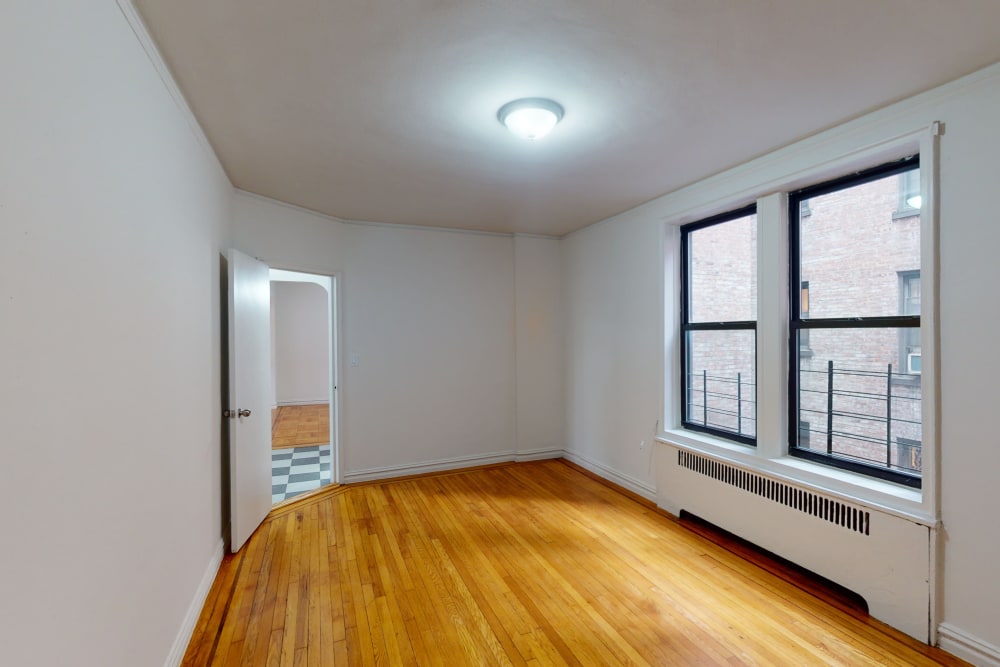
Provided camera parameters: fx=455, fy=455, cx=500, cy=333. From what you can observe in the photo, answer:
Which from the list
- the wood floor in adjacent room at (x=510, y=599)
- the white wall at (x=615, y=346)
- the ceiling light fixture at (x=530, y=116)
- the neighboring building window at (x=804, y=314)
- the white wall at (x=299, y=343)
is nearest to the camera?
the wood floor in adjacent room at (x=510, y=599)

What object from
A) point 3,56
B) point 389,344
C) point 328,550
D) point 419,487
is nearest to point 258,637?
point 328,550

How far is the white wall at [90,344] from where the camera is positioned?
3.13 ft

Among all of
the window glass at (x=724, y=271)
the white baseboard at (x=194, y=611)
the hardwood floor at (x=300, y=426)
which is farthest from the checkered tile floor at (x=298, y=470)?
the window glass at (x=724, y=271)

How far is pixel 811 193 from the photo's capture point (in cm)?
268

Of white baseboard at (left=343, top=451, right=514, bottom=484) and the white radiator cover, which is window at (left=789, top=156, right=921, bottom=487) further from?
white baseboard at (left=343, top=451, right=514, bottom=484)

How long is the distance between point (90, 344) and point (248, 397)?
6.32 ft

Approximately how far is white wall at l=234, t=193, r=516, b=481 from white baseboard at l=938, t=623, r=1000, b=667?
343cm

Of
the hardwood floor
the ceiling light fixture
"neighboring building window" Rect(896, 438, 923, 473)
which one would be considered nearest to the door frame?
the hardwood floor

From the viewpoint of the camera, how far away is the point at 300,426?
7.04 meters

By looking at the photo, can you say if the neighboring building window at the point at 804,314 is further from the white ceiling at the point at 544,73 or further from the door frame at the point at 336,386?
the door frame at the point at 336,386

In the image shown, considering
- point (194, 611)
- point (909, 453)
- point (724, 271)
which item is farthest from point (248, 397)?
point (909, 453)

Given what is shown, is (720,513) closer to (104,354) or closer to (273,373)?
(104,354)

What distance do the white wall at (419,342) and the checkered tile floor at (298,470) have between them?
0.50 m

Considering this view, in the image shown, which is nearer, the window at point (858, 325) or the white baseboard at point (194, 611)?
the white baseboard at point (194, 611)
